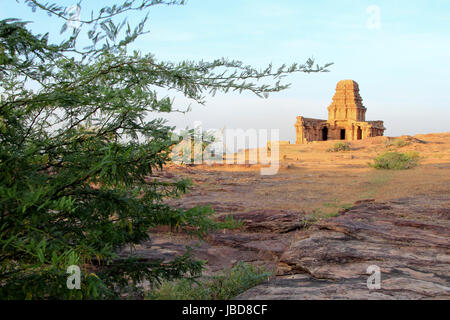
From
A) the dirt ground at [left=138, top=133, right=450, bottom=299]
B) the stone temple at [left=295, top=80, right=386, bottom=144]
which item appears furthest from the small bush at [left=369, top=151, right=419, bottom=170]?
the stone temple at [left=295, top=80, right=386, bottom=144]

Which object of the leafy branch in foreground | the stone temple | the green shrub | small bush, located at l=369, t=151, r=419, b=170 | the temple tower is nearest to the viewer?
the leafy branch in foreground

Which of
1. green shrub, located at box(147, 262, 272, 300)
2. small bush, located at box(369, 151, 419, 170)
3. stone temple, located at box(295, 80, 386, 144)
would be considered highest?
stone temple, located at box(295, 80, 386, 144)

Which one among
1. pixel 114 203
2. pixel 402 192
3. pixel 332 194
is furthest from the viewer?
pixel 332 194

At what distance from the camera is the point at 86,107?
107 inches

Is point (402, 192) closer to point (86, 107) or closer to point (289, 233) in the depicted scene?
point (289, 233)

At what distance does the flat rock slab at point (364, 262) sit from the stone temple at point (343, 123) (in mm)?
41217

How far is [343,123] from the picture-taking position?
48406 mm

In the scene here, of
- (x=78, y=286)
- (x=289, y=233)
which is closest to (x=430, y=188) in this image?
(x=289, y=233)

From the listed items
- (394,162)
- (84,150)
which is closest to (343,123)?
(394,162)

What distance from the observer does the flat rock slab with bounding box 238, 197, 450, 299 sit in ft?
8.69

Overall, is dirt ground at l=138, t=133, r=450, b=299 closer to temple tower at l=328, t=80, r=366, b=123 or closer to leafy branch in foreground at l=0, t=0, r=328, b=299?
leafy branch in foreground at l=0, t=0, r=328, b=299

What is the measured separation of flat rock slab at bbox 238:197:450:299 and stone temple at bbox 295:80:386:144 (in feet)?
135

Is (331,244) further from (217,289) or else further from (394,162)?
(394,162)
